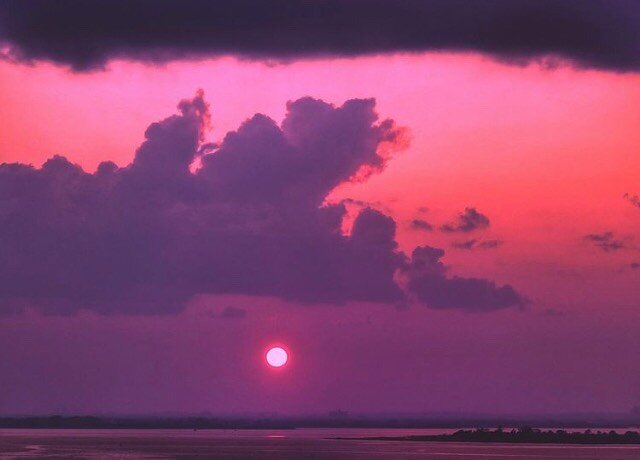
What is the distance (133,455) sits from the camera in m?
96.0

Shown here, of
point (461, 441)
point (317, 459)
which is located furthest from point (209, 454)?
point (461, 441)

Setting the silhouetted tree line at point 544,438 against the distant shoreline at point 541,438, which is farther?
the silhouetted tree line at point 544,438

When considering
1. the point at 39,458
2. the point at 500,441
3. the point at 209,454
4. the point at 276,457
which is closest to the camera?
the point at 39,458

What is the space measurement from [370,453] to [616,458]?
71.5 ft

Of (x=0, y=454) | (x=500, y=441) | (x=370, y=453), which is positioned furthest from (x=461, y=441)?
(x=0, y=454)

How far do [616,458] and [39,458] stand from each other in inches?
1815

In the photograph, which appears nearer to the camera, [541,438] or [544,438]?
[544,438]

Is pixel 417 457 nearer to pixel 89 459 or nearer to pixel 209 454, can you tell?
pixel 209 454

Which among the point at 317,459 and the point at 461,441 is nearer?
the point at 317,459

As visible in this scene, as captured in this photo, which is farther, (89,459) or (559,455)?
(559,455)

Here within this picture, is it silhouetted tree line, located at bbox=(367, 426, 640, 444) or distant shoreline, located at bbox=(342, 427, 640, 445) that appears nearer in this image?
distant shoreline, located at bbox=(342, 427, 640, 445)

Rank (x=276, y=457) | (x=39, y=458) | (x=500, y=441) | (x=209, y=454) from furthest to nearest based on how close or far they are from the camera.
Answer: (x=500, y=441) < (x=209, y=454) < (x=276, y=457) < (x=39, y=458)

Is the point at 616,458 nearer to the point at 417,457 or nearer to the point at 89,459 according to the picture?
the point at 417,457

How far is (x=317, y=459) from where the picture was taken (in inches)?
3565
